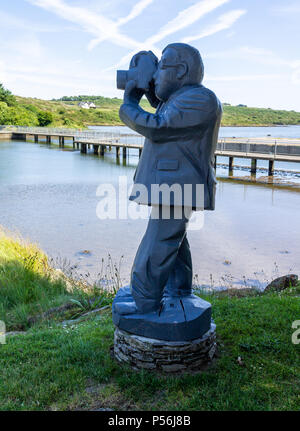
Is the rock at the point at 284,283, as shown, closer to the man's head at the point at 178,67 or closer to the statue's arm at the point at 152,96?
the statue's arm at the point at 152,96

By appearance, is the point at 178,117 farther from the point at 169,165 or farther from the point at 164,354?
the point at 164,354

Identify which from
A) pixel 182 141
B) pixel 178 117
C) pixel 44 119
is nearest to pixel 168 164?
pixel 182 141

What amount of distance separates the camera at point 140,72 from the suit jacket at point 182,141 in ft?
0.78

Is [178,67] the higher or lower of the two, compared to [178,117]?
higher

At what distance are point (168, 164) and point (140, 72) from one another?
2.71 feet

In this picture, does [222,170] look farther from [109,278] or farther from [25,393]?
[25,393]

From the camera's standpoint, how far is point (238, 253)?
867 cm

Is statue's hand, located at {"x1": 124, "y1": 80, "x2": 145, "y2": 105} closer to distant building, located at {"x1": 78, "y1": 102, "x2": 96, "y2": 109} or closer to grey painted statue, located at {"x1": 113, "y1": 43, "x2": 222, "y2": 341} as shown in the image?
grey painted statue, located at {"x1": 113, "y1": 43, "x2": 222, "y2": 341}

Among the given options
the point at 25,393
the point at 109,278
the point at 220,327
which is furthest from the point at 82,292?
the point at 25,393

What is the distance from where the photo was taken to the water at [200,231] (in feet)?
25.8

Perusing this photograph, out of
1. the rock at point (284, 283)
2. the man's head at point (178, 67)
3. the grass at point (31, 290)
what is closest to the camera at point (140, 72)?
the man's head at point (178, 67)

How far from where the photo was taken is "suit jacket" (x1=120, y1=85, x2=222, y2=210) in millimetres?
3076

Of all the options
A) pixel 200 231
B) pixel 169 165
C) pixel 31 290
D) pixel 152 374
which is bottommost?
pixel 31 290

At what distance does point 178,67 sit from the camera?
3188mm
